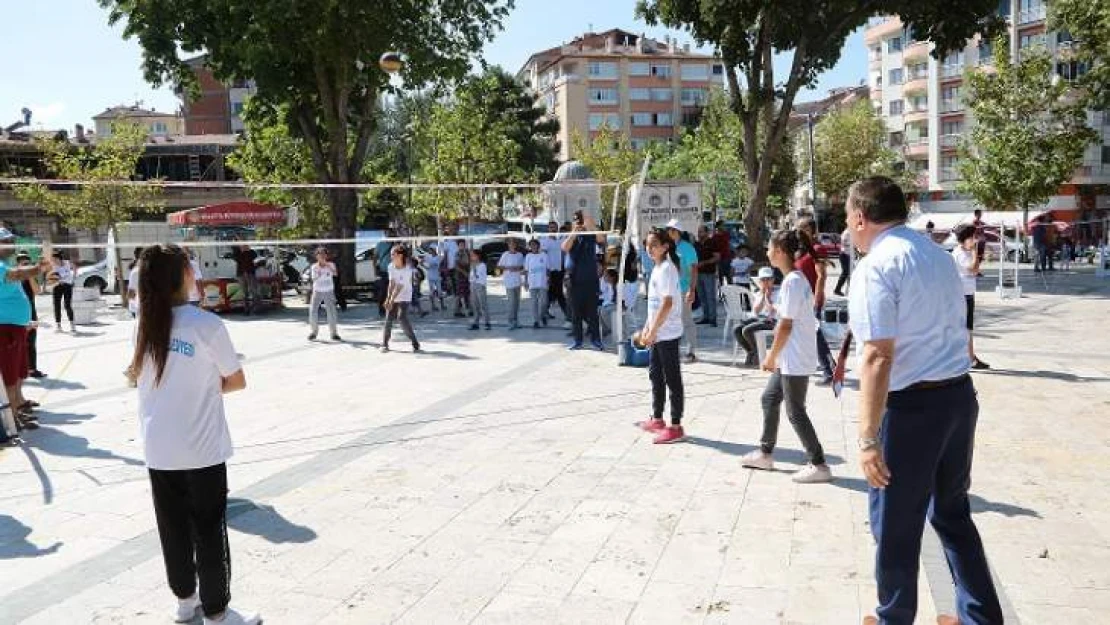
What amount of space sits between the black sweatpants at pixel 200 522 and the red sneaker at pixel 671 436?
4.23 meters

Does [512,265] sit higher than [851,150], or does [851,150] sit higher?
[851,150]

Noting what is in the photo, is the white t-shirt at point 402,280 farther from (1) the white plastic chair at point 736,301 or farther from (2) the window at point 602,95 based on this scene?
(2) the window at point 602,95

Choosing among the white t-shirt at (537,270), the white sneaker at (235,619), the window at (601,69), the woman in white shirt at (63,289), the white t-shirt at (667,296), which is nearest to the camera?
the white sneaker at (235,619)

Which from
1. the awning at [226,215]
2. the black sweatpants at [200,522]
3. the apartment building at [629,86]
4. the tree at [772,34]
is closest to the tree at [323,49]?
the awning at [226,215]

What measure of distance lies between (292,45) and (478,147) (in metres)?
20.8

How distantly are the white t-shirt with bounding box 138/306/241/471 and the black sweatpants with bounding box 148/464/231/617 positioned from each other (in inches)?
2.9

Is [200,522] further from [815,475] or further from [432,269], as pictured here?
[432,269]

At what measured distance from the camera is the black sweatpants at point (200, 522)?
4.00 metres

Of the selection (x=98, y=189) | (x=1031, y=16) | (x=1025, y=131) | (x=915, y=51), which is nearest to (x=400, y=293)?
(x=98, y=189)

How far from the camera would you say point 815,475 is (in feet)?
20.7

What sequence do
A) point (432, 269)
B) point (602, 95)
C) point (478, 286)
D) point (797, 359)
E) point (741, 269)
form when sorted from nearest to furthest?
1. point (797, 359)
2. point (741, 269)
3. point (478, 286)
4. point (432, 269)
5. point (602, 95)

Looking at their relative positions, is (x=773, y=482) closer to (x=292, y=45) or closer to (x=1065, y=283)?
(x=292, y=45)

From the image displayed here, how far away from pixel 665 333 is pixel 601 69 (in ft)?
263

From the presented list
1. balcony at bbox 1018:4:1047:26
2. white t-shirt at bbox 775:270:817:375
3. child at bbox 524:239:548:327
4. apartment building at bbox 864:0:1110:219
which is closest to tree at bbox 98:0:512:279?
child at bbox 524:239:548:327
